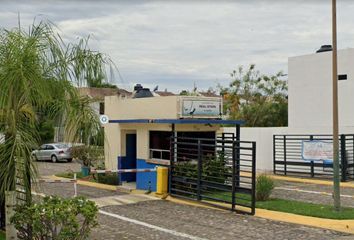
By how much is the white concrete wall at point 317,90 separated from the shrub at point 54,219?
17.4 meters

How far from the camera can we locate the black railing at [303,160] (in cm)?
2075

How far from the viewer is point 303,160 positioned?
22734 mm

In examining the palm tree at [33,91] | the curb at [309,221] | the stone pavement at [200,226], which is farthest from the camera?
the curb at [309,221]

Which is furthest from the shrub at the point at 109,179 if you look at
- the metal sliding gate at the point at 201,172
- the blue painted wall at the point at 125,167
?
the metal sliding gate at the point at 201,172

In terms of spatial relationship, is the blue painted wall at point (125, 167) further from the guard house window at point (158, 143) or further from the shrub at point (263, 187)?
the shrub at point (263, 187)

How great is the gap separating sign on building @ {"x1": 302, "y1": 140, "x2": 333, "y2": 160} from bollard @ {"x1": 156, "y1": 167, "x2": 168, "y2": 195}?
346 inches

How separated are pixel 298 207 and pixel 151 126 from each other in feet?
19.6

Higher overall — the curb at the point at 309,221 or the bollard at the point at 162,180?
the bollard at the point at 162,180

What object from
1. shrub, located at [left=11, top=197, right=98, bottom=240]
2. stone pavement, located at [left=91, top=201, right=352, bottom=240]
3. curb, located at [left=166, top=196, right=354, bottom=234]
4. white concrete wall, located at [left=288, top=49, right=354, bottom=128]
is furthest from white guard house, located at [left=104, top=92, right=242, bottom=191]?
white concrete wall, located at [left=288, top=49, right=354, bottom=128]

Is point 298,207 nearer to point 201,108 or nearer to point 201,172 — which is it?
point 201,172

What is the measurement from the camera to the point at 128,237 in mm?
10414

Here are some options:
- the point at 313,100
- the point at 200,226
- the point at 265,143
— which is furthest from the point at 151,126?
the point at 313,100

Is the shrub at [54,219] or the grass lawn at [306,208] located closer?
the shrub at [54,219]

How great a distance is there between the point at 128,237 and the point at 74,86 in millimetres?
3811
